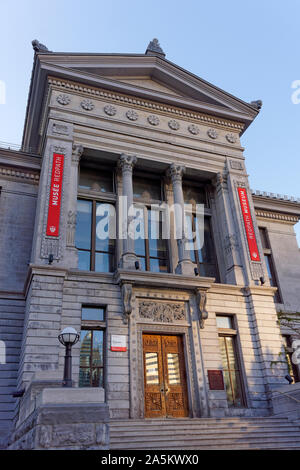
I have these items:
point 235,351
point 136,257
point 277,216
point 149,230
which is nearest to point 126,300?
point 136,257

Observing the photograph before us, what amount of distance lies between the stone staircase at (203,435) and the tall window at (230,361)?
11.8ft

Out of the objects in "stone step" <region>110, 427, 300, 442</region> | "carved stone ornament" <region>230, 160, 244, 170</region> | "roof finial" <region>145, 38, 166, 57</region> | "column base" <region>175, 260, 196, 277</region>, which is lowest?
"stone step" <region>110, 427, 300, 442</region>

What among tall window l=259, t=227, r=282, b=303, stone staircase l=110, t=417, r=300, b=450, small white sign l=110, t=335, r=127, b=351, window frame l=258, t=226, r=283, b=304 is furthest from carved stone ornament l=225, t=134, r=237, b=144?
stone staircase l=110, t=417, r=300, b=450

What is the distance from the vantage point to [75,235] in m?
19.0

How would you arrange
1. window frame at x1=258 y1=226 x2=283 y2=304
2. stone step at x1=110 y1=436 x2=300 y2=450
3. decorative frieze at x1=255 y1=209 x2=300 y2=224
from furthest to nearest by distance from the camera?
decorative frieze at x1=255 y1=209 x2=300 y2=224, window frame at x1=258 y1=226 x2=283 y2=304, stone step at x1=110 y1=436 x2=300 y2=450

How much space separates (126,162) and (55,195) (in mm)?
4253

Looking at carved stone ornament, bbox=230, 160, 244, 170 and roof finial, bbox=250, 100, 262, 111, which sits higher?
roof finial, bbox=250, 100, 262, 111

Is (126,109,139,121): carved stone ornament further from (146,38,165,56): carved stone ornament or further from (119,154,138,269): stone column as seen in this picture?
(146,38,165,56): carved stone ornament

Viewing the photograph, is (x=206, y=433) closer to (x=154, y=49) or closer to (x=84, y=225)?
(x=84, y=225)

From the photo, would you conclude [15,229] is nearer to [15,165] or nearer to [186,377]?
[15,165]

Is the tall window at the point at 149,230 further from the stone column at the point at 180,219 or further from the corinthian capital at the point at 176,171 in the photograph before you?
the corinthian capital at the point at 176,171

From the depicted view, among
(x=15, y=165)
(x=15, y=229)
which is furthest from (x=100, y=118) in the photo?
(x=15, y=229)

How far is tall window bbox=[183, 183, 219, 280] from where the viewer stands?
69.7ft

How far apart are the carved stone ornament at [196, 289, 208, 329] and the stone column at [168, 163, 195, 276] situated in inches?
39.0
